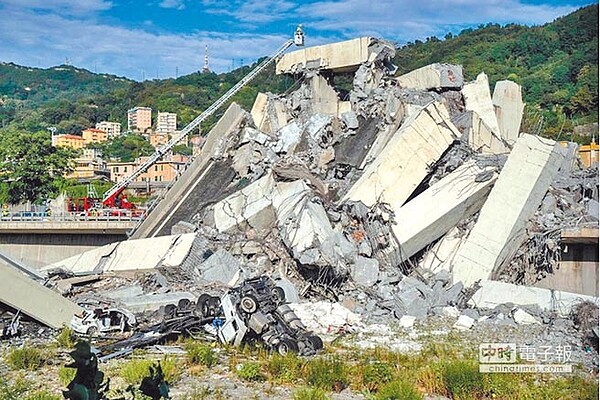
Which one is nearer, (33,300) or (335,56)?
(33,300)

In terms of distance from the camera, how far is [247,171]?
15930 mm

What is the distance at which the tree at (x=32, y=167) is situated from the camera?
3039cm

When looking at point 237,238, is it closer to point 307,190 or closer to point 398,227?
point 307,190

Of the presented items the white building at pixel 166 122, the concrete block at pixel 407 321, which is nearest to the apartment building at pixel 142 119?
the white building at pixel 166 122

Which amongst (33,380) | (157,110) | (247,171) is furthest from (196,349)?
(157,110)

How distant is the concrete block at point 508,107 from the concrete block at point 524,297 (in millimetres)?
7085

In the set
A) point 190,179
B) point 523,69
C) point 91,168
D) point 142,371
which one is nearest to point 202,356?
point 142,371

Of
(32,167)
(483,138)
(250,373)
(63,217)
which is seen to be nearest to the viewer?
(250,373)

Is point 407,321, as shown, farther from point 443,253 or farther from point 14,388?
point 14,388

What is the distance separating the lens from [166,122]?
95938mm

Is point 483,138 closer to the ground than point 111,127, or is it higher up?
closer to the ground

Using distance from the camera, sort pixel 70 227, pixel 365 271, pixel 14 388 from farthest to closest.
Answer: pixel 70 227
pixel 365 271
pixel 14 388

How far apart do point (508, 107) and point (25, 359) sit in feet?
43.4

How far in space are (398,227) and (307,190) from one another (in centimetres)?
177
